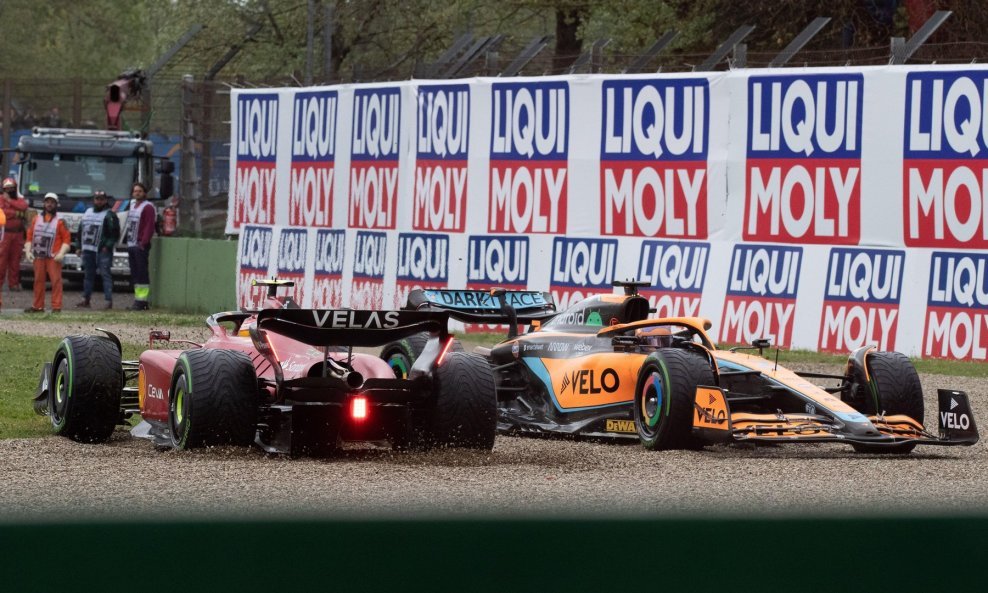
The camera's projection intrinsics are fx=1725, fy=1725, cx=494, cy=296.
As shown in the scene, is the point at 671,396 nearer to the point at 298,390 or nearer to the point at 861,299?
the point at 298,390

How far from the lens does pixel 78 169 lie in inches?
1114

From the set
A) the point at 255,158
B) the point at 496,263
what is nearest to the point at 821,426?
the point at 496,263

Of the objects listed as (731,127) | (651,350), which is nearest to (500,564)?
(651,350)

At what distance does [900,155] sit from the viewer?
53.4 ft

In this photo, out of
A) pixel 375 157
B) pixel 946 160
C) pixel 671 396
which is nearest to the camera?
pixel 671 396

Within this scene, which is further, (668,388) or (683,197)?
(683,197)

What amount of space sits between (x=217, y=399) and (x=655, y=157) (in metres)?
9.91

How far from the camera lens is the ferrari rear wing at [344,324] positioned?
30.1ft

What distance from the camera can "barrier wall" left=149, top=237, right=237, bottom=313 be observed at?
2433 centimetres

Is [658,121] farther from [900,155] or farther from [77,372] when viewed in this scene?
[77,372]

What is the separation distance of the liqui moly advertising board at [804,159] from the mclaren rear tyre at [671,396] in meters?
6.95

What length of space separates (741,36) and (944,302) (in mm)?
4314

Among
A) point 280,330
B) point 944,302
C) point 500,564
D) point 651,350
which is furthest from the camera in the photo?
point 944,302

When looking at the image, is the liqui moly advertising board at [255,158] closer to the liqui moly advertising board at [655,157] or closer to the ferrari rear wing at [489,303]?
the liqui moly advertising board at [655,157]
